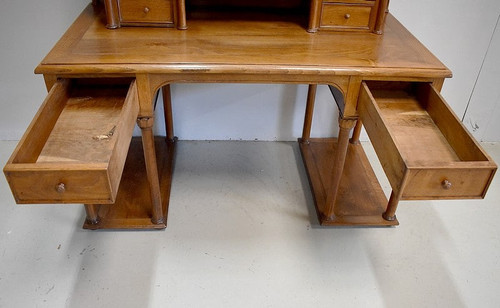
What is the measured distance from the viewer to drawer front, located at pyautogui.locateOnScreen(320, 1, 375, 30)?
1499 millimetres

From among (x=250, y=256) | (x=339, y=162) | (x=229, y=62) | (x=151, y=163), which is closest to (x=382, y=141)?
(x=339, y=162)

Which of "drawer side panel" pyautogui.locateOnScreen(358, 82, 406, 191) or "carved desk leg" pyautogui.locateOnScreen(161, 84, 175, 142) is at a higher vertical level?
"drawer side panel" pyautogui.locateOnScreen(358, 82, 406, 191)

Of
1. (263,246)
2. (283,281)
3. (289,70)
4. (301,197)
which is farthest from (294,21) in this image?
(283,281)

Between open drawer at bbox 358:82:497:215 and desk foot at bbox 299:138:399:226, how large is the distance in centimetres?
55

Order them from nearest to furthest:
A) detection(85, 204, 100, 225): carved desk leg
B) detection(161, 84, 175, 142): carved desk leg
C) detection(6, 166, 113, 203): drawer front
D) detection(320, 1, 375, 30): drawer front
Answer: detection(6, 166, 113, 203): drawer front → detection(320, 1, 375, 30): drawer front → detection(85, 204, 100, 225): carved desk leg → detection(161, 84, 175, 142): carved desk leg

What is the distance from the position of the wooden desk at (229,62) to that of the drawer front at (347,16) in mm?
40

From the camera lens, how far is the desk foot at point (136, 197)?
1657 millimetres

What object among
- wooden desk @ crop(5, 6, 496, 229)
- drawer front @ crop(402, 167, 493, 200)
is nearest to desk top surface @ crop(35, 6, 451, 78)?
wooden desk @ crop(5, 6, 496, 229)

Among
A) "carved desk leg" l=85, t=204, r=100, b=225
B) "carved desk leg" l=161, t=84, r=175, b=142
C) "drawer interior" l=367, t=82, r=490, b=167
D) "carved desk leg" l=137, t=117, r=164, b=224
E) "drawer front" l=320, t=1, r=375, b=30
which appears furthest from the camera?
"carved desk leg" l=161, t=84, r=175, b=142

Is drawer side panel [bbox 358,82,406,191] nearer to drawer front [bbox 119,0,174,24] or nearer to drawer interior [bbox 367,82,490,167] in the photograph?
drawer interior [bbox 367,82,490,167]

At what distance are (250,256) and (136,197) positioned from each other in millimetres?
587

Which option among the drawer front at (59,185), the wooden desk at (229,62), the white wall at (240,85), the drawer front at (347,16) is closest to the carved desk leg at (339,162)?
the wooden desk at (229,62)

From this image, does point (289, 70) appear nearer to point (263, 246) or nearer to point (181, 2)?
point (181, 2)

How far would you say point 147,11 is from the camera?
1469 millimetres
